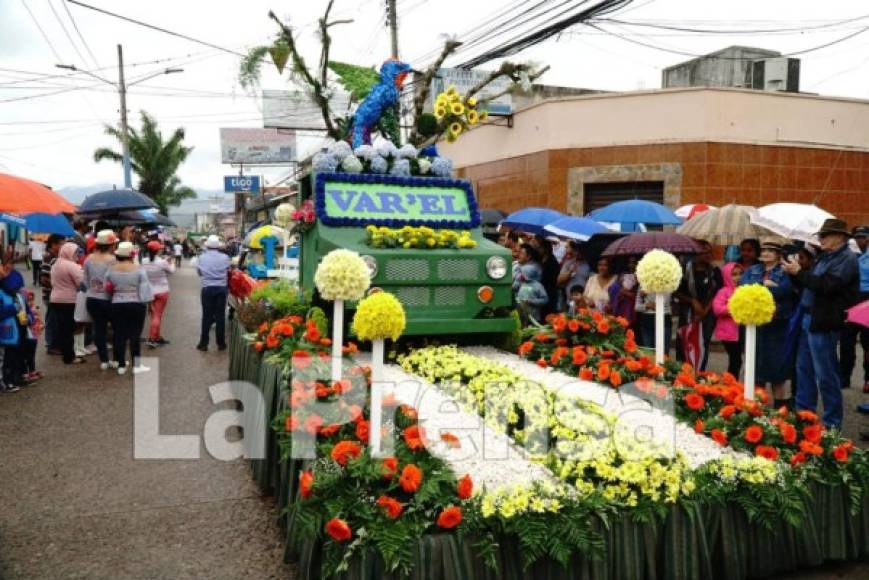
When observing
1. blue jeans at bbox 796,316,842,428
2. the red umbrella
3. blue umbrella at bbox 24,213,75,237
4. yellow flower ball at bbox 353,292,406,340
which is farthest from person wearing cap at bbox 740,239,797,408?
blue umbrella at bbox 24,213,75,237

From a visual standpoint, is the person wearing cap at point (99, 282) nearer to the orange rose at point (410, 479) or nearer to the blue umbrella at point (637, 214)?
the blue umbrella at point (637, 214)

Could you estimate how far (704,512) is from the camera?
3.63 m

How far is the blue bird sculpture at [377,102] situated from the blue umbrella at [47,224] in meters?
5.26

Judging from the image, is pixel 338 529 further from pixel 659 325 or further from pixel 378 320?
pixel 659 325

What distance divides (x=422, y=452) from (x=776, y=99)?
46.7 ft

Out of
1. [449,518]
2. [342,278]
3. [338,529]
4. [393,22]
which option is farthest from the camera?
[393,22]

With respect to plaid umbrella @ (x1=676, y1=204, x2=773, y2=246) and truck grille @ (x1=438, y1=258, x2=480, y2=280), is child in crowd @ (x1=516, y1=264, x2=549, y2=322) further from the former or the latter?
truck grille @ (x1=438, y1=258, x2=480, y2=280)

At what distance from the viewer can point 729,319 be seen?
24.1 feet

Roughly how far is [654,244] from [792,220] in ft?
4.66

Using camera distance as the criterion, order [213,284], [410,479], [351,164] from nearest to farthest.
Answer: [410,479] → [351,164] → [213,284]

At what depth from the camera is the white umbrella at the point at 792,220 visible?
23.5 feet

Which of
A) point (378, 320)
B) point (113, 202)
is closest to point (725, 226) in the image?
A: point (378, 320)

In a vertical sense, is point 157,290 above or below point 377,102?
below

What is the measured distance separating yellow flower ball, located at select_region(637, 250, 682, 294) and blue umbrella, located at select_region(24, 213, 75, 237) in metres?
8.55
